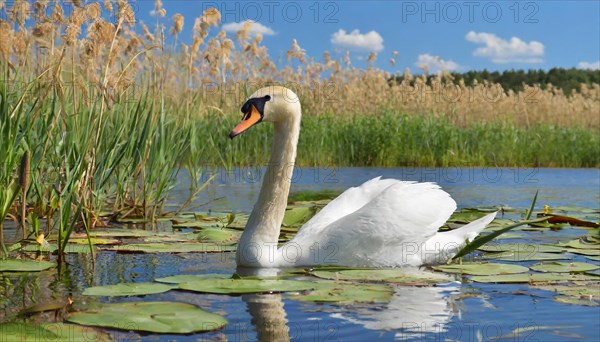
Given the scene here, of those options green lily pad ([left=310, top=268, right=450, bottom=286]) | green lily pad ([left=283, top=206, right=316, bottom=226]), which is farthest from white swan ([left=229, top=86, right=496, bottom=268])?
green lily pad ([left=283, top=206, right=316, bottom=226])

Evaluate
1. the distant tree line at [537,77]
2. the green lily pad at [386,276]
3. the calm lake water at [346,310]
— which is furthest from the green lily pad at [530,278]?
the distant tree line at [537,77]

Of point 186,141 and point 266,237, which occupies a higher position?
point 186,141

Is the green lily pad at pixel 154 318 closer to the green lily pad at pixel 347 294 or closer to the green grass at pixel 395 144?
the green lily pad at pixel 347 294

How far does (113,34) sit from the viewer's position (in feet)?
19.4

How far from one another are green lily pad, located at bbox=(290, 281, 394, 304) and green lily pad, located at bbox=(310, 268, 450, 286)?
0.42ft

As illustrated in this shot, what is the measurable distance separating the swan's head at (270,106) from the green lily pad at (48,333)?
1.66m

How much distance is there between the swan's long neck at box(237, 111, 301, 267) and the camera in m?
4.68

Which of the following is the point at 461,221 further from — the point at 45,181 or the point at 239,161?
the point at 239,161

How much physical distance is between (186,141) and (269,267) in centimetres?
298

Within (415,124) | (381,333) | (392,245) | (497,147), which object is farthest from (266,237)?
(497,147)

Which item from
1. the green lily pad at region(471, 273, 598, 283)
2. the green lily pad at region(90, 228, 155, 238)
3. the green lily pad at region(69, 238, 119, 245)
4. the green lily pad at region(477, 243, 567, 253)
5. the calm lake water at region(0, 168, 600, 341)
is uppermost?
the green lily pad at region(90, 228, 155, 238)

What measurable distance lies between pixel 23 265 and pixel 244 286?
1415mm

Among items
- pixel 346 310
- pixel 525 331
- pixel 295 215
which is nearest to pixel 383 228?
pixel 346 310

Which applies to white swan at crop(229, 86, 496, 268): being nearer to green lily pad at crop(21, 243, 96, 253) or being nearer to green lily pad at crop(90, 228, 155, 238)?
green lily pad at crop(21, 243, 96, 253)
